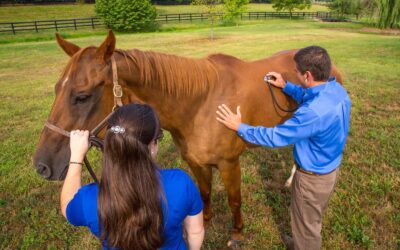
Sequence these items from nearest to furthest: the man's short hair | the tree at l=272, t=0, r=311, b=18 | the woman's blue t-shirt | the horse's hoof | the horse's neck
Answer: the woman's blue t-shirt
the man's short hair
the horse's neck
the horse's hoof
the tree at l=272, t=0, r=311, b=18

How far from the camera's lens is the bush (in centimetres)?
3256

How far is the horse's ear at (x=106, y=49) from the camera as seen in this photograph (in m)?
2.01

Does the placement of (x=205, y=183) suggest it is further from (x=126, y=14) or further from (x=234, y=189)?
(x=126, y=14)

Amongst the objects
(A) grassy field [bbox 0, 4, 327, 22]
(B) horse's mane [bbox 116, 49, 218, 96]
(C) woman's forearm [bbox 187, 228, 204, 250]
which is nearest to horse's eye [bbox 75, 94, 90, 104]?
(B) horse's mane [bbox 116, 49, 218, 96]

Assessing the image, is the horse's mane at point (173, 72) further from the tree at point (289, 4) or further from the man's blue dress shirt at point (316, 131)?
the tree at point (289, 4)

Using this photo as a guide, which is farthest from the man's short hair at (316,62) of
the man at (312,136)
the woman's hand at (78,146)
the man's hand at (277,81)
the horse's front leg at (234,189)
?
the woman's hand at (78,146)

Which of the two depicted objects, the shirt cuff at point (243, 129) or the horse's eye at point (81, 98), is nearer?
the horse's eye at point (81, 98)

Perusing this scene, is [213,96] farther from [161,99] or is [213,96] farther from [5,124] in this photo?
[5,124]

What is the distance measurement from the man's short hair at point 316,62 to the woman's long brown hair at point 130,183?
1338 mm

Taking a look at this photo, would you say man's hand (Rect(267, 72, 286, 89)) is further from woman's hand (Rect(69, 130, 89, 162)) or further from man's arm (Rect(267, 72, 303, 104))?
woman's hand (Rect(69, 130, 89, 162))

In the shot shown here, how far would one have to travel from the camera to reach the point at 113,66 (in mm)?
2133

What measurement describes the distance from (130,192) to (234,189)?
6.40 feet

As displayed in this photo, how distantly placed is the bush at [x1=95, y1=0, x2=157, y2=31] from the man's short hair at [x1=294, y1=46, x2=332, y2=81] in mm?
33247

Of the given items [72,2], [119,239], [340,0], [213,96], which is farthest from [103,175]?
[72,2]
